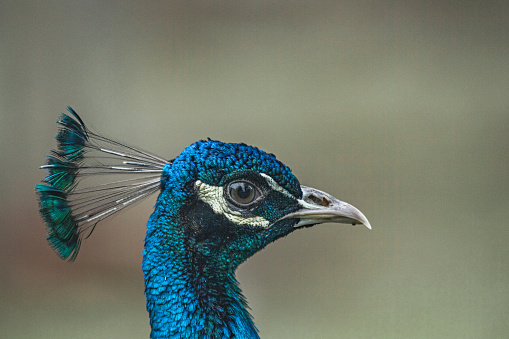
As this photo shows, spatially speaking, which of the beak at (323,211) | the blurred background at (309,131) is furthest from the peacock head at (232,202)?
the blurred background at (309,131)

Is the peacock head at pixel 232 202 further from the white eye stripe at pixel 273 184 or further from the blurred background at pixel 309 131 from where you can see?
the blurred background at pixel 309 131

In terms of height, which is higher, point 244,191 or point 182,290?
point 244,191

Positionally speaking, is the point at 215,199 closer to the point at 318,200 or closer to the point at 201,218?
the point at 201,218

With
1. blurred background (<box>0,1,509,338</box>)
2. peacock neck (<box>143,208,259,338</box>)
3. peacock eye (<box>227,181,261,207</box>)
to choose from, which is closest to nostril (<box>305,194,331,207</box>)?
peacock eye (<box>227,181,261,207</box>)

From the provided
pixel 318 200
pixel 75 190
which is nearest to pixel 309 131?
pixel 318 200

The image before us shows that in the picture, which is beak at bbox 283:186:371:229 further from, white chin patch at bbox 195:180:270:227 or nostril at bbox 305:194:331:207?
white chin patch at bbox 195:180:270:227

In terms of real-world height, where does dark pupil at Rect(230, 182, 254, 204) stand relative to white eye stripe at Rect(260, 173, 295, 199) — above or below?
below
